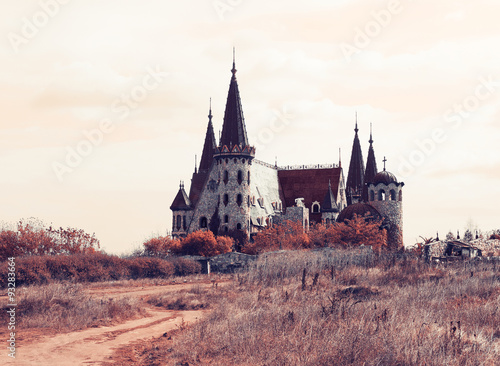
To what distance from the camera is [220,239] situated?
60.1m

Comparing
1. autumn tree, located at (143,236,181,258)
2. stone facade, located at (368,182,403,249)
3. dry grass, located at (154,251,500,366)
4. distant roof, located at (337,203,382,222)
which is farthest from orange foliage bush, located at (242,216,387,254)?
dry grass, located at (154,251,500,366)

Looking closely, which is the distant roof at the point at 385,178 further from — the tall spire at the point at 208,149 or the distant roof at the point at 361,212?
the tall spire at the point at 208,149

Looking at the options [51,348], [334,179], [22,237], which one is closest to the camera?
[51,348]

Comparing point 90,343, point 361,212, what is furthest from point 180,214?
point 90,343

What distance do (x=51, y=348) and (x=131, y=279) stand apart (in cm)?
2629

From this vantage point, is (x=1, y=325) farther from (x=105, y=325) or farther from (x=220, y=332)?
(x=220, y=332)

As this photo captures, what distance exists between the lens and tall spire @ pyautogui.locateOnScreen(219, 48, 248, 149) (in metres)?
66.8

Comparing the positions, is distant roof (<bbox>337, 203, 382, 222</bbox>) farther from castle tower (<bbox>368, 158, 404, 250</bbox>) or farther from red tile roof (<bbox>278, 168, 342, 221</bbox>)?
red tile roof (<bbox>278, 168, 342, 221</bbox>)

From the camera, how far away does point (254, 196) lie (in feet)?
224

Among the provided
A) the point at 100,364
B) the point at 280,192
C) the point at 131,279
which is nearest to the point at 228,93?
the point at 280,192

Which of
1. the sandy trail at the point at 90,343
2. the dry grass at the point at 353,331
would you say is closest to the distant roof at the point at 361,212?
the dry grass at the point at 353,331

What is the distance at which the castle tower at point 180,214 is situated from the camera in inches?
2793

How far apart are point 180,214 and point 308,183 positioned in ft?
57.1

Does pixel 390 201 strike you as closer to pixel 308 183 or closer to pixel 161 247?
pixel 308 183
